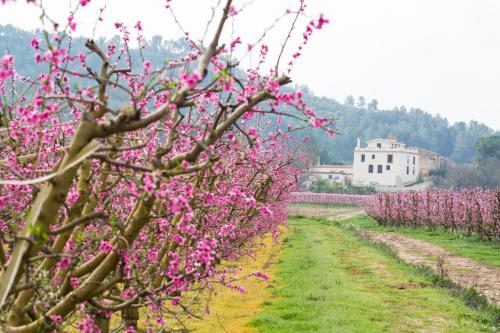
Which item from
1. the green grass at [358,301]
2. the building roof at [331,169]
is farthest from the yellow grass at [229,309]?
the building roof at [331,169]

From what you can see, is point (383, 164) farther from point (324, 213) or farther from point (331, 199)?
point (324, 213)

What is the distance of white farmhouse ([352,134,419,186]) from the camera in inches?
3898

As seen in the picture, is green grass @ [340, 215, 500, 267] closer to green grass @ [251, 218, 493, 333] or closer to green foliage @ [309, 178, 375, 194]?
green grass @ [251, 218, 493, 333]

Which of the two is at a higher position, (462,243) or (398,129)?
(398,129)

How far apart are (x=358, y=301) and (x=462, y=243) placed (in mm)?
16338

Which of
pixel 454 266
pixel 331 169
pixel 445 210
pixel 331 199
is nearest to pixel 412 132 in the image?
pixel 331 169

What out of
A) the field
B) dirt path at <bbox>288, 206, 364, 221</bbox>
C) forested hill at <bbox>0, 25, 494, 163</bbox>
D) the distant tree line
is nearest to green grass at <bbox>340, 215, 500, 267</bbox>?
the field

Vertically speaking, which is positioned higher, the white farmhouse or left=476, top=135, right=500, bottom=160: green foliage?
left=476, top=135, right=500, bottom=160: green foliage

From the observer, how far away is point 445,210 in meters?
33.4

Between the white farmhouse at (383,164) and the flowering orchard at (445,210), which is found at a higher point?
the white farmhouse at (383,164)

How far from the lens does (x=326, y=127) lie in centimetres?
447

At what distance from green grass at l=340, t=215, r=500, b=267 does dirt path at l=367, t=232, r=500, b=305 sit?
1.71 ft

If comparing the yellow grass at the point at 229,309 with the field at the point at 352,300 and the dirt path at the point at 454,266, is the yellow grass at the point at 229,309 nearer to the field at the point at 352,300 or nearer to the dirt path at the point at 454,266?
the field at the point at 352,300

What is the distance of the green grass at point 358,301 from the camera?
1120cm
